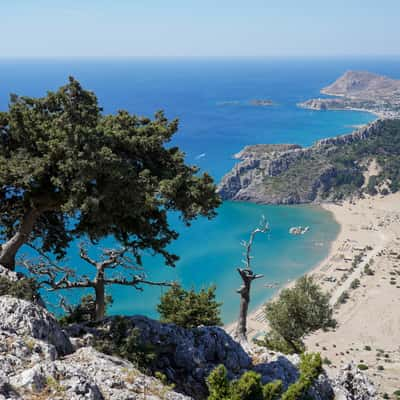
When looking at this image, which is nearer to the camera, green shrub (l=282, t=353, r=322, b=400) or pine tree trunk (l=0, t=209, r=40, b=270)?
green shrub (l=282, t=353, r=322, b=400)

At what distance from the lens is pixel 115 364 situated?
10.7 m

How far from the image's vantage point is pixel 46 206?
13625 mm

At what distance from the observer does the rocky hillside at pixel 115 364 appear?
325 inches

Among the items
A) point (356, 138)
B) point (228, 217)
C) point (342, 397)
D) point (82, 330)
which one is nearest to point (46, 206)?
point (82, 330)

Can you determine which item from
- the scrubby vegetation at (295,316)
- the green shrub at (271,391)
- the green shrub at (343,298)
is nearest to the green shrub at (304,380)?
the green shrub at (271,391)

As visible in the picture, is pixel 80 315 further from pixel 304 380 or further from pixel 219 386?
pixel 304 380

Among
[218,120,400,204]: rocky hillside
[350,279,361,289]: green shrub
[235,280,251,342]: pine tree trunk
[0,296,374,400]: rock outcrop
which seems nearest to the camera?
[0,296,374,400]: rock outcrop

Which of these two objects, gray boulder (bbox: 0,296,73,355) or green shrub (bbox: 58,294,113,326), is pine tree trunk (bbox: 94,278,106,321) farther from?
gray boulder (bbox: 0,296,73,355)

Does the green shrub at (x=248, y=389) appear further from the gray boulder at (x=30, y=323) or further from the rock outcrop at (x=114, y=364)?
the gray boulder at (x=30, y=323)

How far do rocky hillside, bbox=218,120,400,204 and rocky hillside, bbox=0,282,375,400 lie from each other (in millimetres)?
91721

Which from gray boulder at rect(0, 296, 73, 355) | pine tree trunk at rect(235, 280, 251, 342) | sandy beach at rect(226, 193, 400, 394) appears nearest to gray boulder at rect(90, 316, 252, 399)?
pine tree trunk at rect(235, 280, 251, 342)

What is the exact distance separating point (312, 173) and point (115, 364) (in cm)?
10728

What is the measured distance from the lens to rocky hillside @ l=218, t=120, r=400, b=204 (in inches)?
4227

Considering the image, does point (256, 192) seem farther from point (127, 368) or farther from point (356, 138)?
point (127, 368)
